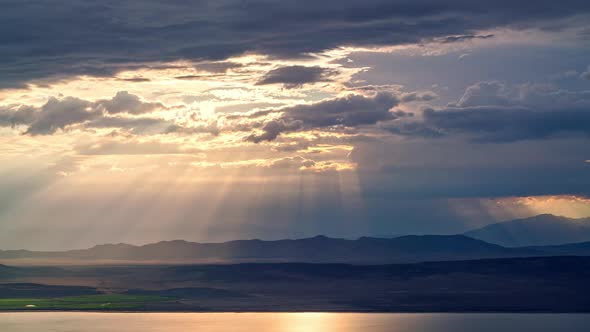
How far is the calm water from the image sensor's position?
13050cm

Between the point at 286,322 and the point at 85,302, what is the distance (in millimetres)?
54966

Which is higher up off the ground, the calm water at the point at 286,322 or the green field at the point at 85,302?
the green field at the point at 85,302

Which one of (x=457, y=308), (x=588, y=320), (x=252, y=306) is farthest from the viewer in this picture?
(x=252, y=306)

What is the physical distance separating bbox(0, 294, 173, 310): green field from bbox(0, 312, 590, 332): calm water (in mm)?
12436

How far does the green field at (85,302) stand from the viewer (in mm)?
174500

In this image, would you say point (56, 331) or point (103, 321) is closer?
point (56, 331)

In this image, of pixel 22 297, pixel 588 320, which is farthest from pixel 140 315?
pixel 588 320

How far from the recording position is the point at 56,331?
128000mm

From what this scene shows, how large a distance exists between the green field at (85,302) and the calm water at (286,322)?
40.8 ft

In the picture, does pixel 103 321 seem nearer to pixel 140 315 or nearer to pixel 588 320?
pixel 140 315

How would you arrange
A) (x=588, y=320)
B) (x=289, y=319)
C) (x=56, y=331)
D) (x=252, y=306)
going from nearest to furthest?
(x=56, y=331) < (x=588, y=320) < (x=289, y=319) < (x=252, y=306)

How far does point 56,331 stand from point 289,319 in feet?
124

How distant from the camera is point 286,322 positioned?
476 feet

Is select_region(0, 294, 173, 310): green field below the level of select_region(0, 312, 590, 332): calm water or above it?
above
